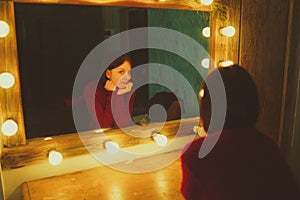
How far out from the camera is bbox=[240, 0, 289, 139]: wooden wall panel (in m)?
1.37

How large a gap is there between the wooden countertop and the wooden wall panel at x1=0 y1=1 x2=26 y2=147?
19cm

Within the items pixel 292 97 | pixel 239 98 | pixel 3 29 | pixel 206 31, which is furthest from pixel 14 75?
pixel 292 97

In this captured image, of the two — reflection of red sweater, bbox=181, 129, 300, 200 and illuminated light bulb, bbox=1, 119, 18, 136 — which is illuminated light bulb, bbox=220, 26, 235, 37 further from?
illuminated light bulb, bbox=1, 119, 18, 136

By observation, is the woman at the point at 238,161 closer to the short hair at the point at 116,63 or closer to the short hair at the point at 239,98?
the short hair at the point at 239,98

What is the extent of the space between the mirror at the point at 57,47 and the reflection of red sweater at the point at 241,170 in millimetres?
550

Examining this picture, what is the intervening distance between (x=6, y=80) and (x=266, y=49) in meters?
1.20

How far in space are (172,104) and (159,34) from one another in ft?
1.06

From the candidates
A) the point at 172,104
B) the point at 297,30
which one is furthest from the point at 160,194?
the point at 297,30

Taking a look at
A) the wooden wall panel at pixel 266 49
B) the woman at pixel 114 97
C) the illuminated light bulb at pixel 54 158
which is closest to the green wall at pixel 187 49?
Result: the woman at pixel 114 97

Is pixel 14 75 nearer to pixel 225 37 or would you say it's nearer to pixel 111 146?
pixel 111 146

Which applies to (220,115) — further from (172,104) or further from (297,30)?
(297,30)

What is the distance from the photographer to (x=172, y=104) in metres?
1.30

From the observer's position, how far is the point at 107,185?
1.04 meters

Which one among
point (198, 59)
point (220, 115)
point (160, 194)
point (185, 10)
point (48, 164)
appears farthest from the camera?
point (198, 59)
